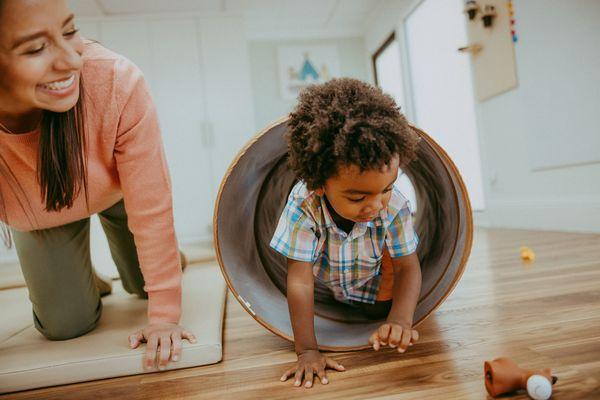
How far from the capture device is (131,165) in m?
1.18

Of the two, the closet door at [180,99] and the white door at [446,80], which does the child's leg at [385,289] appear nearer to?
the white door at [446,80]

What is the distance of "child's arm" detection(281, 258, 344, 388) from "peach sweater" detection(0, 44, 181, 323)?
33 centimetres

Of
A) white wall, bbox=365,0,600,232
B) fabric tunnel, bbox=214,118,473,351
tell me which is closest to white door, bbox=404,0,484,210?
white wall, bbox=365,0,600,232

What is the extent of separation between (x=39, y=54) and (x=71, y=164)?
0.28 m

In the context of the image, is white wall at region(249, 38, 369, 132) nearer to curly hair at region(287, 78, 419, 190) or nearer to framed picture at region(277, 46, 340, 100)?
framed picture at region(277, 46, 340, 100)

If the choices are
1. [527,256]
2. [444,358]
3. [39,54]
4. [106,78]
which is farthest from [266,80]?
[444,358]

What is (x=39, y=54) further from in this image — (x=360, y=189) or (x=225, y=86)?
(x=225, y=86)

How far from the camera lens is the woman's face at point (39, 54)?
2.73 feet

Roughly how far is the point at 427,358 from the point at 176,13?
4.71 meters

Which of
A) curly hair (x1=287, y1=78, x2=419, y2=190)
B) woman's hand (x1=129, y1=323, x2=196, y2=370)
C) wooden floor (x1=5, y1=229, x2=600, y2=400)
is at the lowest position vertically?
wooden floor (x1=5, y1=229, x2=600, y2=400)

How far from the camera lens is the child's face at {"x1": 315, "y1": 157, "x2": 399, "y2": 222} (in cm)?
91

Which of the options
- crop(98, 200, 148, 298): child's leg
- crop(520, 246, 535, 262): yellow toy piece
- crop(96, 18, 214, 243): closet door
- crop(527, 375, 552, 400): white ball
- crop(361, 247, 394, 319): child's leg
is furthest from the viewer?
crop(96, 18, 214, 243): closet door

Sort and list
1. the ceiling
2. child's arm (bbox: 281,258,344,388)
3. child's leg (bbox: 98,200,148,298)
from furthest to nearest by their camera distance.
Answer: the ceiling < child's leg (bbox: 98,200,148,298) < child's arm (bbox: 281,258,344,388)

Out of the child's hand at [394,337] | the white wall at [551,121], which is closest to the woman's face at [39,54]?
the child's hand at [394,337]
